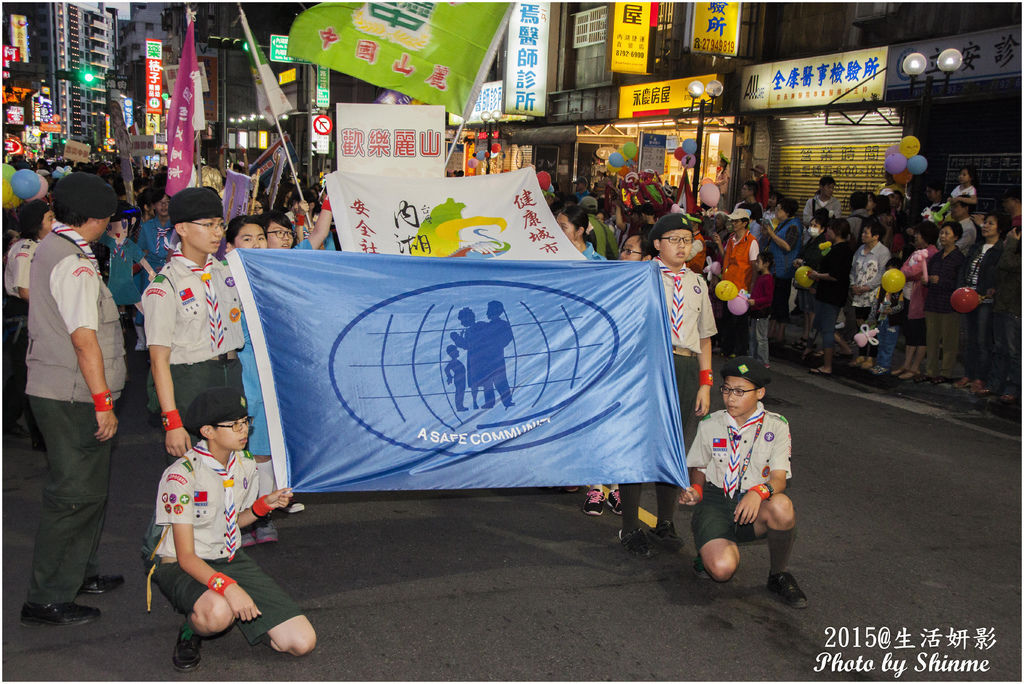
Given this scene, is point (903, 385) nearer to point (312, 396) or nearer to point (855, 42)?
point (312, 396)

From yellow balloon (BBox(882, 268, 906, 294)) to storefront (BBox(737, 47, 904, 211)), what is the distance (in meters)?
6.85

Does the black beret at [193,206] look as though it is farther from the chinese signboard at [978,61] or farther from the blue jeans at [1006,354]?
the chinese signboard at [978,61]

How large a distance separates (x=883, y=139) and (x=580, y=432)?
44.8ft

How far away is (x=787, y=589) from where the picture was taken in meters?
4.34

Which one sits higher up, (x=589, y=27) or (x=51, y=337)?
(x=589, y=27)

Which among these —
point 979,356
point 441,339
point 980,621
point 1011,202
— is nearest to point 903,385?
point 979,356

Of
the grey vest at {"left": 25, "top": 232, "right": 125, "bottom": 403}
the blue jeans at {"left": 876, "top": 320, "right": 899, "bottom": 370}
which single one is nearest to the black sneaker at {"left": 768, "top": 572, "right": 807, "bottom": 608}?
the grey vest at {"left": 25, "top": 232, "right": 125, "bottom": 403}

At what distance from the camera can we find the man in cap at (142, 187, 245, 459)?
398cm

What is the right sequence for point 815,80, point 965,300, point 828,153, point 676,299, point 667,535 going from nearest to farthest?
point 676,299 < point 667,535 < point 965,300 < point 815,80 < point 828,153

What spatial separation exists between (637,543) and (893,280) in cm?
602

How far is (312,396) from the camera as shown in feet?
13.4

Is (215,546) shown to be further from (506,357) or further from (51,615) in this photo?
(506,357)

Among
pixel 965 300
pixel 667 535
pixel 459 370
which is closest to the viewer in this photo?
pixel 459 370

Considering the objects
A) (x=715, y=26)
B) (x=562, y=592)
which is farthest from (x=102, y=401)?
(x=715, y=26)
